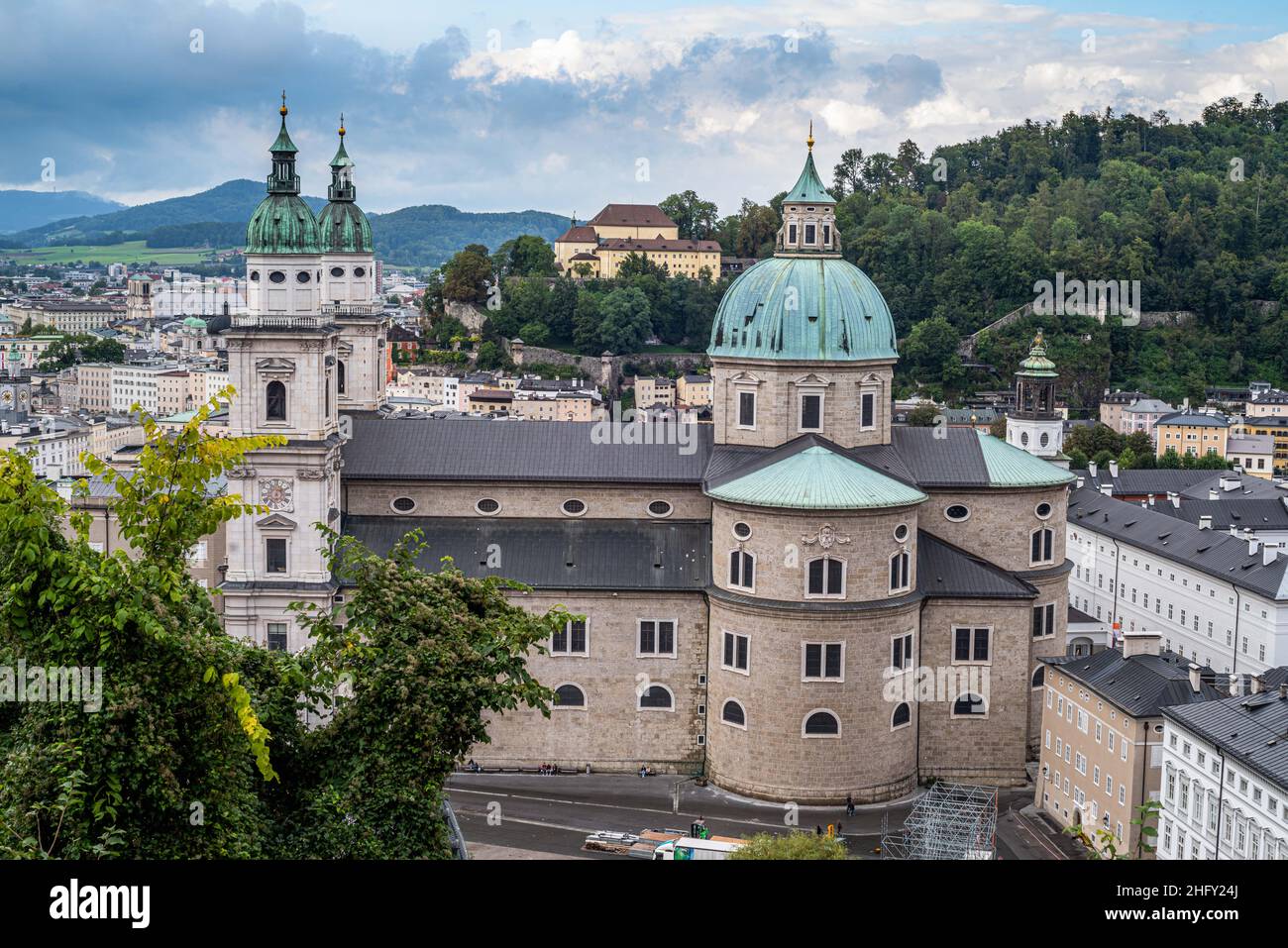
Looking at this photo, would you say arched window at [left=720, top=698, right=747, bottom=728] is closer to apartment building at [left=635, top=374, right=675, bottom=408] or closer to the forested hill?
the forested hill

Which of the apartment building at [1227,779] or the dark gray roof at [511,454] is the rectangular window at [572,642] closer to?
the dark gray roof at [511,454]

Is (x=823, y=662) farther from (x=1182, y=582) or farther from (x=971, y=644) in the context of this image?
(x=1182, y=582)

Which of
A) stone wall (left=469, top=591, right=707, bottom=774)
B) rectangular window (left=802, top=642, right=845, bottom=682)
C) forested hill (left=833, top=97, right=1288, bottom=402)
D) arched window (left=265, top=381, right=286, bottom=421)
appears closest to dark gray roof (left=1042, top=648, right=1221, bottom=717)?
rectangular window (left=802, top=642, right=845, bottom=682)

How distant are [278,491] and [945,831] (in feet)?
81.3

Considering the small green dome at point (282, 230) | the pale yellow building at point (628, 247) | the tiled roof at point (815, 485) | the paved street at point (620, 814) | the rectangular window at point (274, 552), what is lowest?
the paved street at point (620, 814)

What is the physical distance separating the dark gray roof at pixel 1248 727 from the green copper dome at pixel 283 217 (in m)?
31.6

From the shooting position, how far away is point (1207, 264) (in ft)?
545

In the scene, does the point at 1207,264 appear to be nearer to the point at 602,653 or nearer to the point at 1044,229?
the point at 1044,229

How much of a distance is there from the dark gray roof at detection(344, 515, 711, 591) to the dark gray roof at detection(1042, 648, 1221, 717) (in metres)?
13.0

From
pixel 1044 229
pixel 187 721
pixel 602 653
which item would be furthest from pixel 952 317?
pixel 187 721

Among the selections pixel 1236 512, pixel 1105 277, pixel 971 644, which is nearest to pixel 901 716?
pixel 971 644

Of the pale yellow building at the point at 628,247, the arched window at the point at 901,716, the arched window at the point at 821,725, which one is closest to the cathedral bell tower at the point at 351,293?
the arched window at the point at 821,725

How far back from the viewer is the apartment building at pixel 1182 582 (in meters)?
68.3

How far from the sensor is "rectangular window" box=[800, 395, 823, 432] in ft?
183
